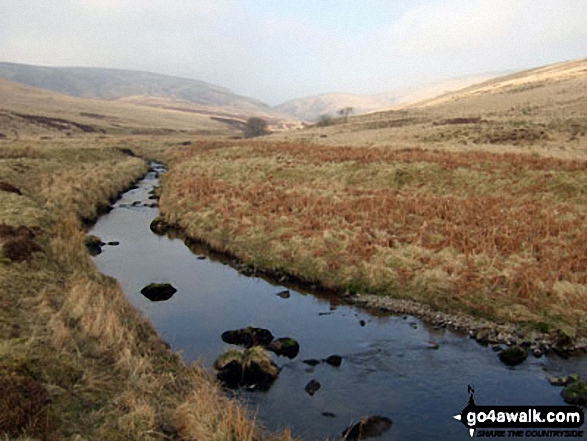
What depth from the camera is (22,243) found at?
20.1 m

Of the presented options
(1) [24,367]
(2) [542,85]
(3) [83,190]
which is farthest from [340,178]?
(2) [542,85]

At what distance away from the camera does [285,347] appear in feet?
54.4

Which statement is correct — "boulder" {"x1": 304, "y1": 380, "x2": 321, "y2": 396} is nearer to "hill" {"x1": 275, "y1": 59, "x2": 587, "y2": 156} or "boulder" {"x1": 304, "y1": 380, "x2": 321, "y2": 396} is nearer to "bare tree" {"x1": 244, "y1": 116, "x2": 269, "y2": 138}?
"hill" {"x1": 275, "y1": 59, "x2": 587, "y2": 156}

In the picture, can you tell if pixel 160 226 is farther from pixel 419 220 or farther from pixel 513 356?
pixel 513 356

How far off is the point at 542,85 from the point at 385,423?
13011 cm

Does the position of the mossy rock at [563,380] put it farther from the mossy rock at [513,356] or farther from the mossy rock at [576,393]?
the mossy rock at [513,356]

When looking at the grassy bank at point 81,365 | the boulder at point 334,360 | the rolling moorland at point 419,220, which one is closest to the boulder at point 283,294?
the rolling moorland at point 419,220

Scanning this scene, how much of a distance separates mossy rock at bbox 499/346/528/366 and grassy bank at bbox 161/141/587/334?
7.72ft

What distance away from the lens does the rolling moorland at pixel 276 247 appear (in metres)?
10.7

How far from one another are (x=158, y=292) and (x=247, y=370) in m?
9.05

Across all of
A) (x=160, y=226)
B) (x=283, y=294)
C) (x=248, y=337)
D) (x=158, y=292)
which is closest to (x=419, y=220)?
(x=283, y=294)

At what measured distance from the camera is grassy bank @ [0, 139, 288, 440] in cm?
959

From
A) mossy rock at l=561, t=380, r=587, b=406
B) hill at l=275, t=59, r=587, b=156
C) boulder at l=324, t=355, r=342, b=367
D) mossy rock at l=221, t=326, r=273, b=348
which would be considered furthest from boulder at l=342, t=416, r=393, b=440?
hill at l=275, t=59, r=587, b=156

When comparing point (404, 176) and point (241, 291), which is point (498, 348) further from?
point (404, 176)
